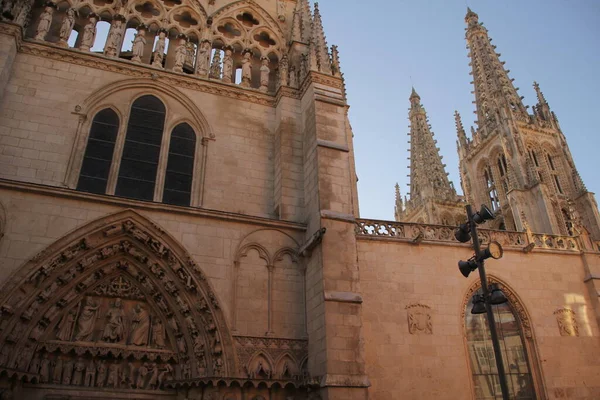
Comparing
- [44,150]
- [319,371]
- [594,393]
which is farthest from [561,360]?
[44,150]

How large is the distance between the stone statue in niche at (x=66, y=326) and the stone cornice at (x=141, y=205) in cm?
226

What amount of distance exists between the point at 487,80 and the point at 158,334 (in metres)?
46.1

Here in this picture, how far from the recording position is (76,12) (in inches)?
519

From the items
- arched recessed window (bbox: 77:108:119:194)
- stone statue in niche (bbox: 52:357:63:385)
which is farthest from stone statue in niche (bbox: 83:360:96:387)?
arched recessed window (bbox: 77:108:119:194)

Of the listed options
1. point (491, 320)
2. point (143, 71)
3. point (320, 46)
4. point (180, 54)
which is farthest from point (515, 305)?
point (143, 71)

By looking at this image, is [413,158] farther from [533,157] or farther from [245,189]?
[245,189]

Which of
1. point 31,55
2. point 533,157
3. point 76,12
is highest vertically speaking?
point 533,157

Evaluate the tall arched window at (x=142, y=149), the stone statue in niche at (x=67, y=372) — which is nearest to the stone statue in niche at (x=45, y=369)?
the stone statue in niche at (x=67, y=372)

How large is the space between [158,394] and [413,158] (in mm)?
43718

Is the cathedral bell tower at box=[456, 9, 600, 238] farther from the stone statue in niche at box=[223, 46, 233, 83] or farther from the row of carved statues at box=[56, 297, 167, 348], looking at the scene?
the row of carved statues at box=[56, 297, 167, 348]

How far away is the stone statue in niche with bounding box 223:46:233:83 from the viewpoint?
13.8 metres

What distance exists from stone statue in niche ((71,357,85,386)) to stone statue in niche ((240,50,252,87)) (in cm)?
812

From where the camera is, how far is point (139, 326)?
390 inches

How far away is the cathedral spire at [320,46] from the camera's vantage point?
44.0ft
